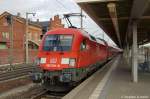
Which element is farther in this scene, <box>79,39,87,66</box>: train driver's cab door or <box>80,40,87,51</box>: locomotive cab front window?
<box>80,40,87,51</box>: locomotive cab front window

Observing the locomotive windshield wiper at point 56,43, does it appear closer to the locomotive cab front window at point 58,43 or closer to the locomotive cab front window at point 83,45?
the locomotive cab front window at point 58,43

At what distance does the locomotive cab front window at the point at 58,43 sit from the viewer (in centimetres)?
1614

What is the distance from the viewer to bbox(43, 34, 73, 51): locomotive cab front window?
16141mm

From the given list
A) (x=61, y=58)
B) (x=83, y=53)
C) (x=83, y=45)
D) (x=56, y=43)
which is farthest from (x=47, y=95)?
(x=83, y=45)

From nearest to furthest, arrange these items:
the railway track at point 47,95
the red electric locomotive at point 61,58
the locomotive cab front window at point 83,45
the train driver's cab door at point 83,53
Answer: the railway track at point 47,95, the red electric locomotive at point 61,58, the train driver's cab door at point 83,53, the locomotive cab front window at point 83,45

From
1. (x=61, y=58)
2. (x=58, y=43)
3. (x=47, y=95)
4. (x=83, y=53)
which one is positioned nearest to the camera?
(x=61, y=58)

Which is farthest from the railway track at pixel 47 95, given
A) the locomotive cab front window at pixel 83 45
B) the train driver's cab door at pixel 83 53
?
the locomotive cab front window at pixel 83 45

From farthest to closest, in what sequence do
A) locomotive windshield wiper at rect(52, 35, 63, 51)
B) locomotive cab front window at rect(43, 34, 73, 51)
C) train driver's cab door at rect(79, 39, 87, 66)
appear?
train driver's cab door at rect(79, 39, 87, 66) < locomotive windshield wiper at rect(52, 35, 63, 51) < locomotive cab front window at rect(43, 34, 73, 51)

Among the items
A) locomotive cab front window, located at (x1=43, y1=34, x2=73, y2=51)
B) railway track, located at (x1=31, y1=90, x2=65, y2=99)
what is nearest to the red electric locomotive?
locomotive cab front window, located at (x1=43, y1=34, x2=73, y2=51)

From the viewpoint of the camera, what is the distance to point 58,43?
16359mm

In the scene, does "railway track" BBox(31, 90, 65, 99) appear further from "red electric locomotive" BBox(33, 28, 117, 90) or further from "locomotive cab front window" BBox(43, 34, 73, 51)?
"locomotive cab front window" BBox(43, 34, 73, 51)

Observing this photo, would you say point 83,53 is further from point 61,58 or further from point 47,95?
point 47,95

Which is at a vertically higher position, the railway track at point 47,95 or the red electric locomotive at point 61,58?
the red electric locomotive at point 61,58

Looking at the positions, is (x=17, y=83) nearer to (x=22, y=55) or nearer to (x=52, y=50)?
(x=52, y=50)
